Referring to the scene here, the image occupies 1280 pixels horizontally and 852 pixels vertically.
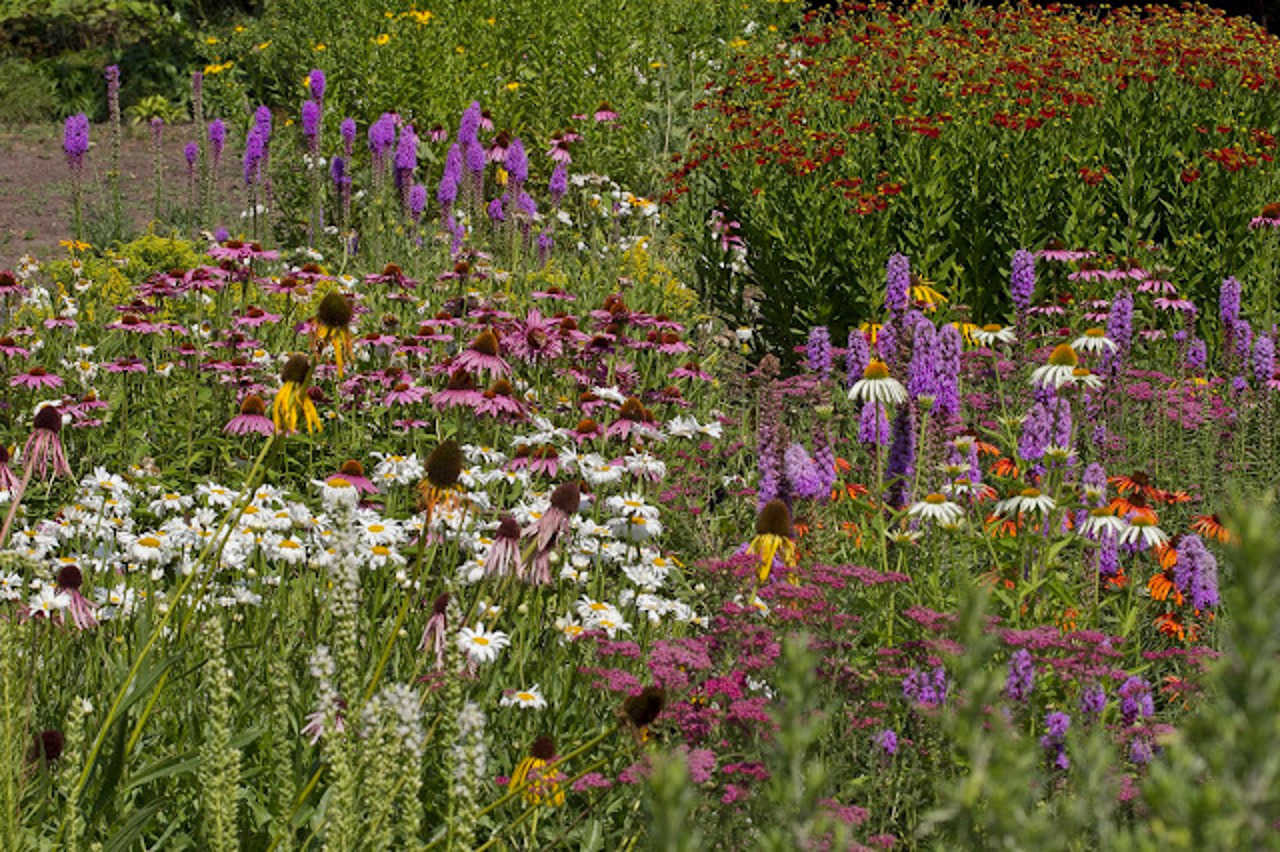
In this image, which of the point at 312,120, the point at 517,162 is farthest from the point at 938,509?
the point at 312,120

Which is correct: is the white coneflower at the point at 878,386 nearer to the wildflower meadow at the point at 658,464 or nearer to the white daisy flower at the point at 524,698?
the wildflower meadow at the point at 658,464

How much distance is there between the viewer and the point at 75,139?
677 centimetres

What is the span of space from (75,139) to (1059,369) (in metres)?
4.94

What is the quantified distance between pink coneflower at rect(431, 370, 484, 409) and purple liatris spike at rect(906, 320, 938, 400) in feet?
3.76

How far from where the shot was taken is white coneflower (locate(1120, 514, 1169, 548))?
3451 mm

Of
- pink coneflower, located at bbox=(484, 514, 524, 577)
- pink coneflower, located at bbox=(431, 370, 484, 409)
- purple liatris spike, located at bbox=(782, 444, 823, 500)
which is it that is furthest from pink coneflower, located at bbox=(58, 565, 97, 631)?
purple liatris spike, located at bbox=(782, 444, 823, 500)

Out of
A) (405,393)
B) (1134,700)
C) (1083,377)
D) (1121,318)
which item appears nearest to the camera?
(1134,700)

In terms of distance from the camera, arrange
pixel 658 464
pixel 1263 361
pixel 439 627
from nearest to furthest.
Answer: pixel 439 627
pixel 658 464
pixel 1263 361

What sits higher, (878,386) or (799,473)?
(878,386)

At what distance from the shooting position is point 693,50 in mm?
10922

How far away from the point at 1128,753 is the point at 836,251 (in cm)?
389

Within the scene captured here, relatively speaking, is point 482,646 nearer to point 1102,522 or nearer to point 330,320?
point 330,320

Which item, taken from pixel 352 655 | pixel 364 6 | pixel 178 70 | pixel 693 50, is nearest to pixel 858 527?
pixel 352 655

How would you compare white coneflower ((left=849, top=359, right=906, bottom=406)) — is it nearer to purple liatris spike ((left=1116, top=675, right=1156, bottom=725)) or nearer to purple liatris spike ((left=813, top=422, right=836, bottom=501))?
purple liatris spike ((left=813, top=422, right=836, bottom=501))
